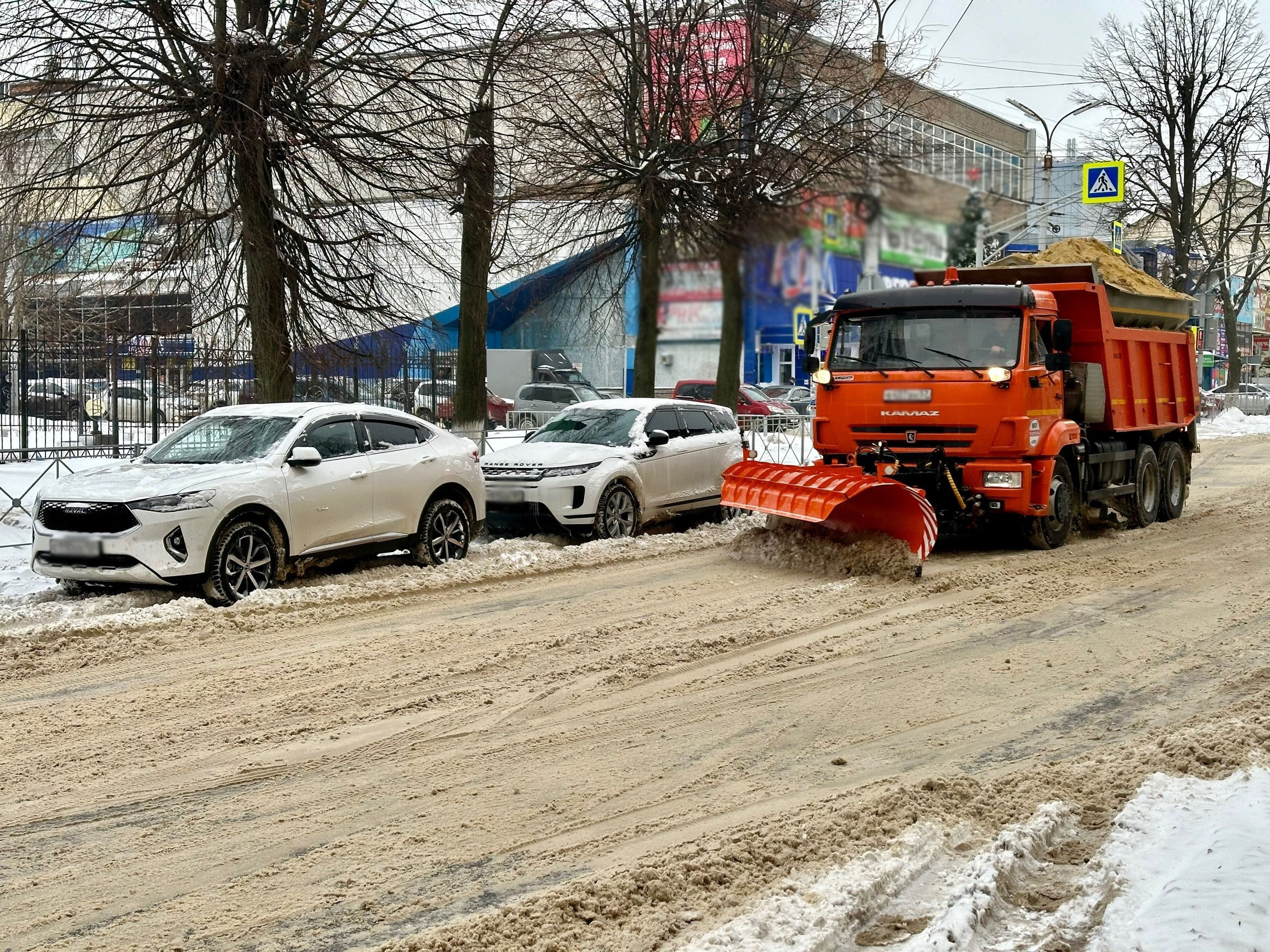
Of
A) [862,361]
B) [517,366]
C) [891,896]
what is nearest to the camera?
[891,896]

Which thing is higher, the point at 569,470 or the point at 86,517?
the point at 569,470

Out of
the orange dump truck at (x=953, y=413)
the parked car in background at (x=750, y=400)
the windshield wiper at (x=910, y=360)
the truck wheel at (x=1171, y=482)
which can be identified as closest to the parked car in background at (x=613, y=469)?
the orange dump truck at (x=953, y=413)

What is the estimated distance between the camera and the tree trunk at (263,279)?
14.9 m

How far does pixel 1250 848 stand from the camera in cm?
493

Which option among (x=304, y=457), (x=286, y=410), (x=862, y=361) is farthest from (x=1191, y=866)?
(x=862, y=361)

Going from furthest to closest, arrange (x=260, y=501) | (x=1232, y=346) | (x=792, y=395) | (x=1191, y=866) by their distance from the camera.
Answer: (x=1232, y=346), (x=792, y=395), (x=260, y=501), (x=1191, y=866)

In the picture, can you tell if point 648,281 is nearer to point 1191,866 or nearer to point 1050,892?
point 1050,892

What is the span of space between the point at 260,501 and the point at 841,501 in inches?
208

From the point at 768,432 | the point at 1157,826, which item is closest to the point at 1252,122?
the point at 768,432

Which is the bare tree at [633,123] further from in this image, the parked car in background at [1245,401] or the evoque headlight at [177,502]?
the parked car in background at [1245,401]

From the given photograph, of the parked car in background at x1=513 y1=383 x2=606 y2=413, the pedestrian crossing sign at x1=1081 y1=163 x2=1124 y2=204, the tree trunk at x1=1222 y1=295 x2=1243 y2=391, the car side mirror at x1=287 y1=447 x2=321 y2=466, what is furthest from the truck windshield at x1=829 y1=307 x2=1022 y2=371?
the tree trunk at x1=1222 y1=295 x2=1243 y2=391

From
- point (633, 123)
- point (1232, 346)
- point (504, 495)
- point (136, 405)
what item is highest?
point (633, 123)

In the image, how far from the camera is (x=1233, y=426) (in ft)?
155

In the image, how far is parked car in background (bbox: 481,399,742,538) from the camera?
48.4ft
